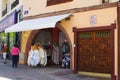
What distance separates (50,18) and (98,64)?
4.62m

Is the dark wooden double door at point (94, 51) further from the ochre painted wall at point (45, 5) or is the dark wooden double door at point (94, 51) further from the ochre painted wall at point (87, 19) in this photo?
the ochre painted wall at point (45, 5)

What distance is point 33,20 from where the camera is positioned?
20734mm

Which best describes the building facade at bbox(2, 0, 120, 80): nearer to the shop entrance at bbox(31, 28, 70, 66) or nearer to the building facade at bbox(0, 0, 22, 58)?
the shop entrance at bbox(31, 28, 70, 66)

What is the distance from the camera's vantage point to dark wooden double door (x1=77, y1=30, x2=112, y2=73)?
51.5ft

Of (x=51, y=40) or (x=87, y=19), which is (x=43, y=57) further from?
(x=87, y=19)

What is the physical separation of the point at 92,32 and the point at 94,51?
41.6 inches

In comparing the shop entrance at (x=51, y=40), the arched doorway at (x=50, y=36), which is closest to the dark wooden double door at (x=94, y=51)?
the shop entrance at (x=51, y=40)

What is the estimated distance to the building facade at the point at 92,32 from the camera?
49.5ft

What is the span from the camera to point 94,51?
53.7 feet

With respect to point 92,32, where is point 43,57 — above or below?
below

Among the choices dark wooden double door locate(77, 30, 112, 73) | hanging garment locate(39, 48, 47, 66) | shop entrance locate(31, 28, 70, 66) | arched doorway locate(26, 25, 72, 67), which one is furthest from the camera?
arched doorway locate(26, 25, 72, 67)

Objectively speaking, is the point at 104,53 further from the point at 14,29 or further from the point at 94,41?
the point at 14,29

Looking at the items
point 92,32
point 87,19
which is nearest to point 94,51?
point 92,32

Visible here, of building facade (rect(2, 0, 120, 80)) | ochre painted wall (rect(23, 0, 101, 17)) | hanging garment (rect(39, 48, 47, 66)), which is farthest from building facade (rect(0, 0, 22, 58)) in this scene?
building facade (rect(2, 0, 120, 80))
